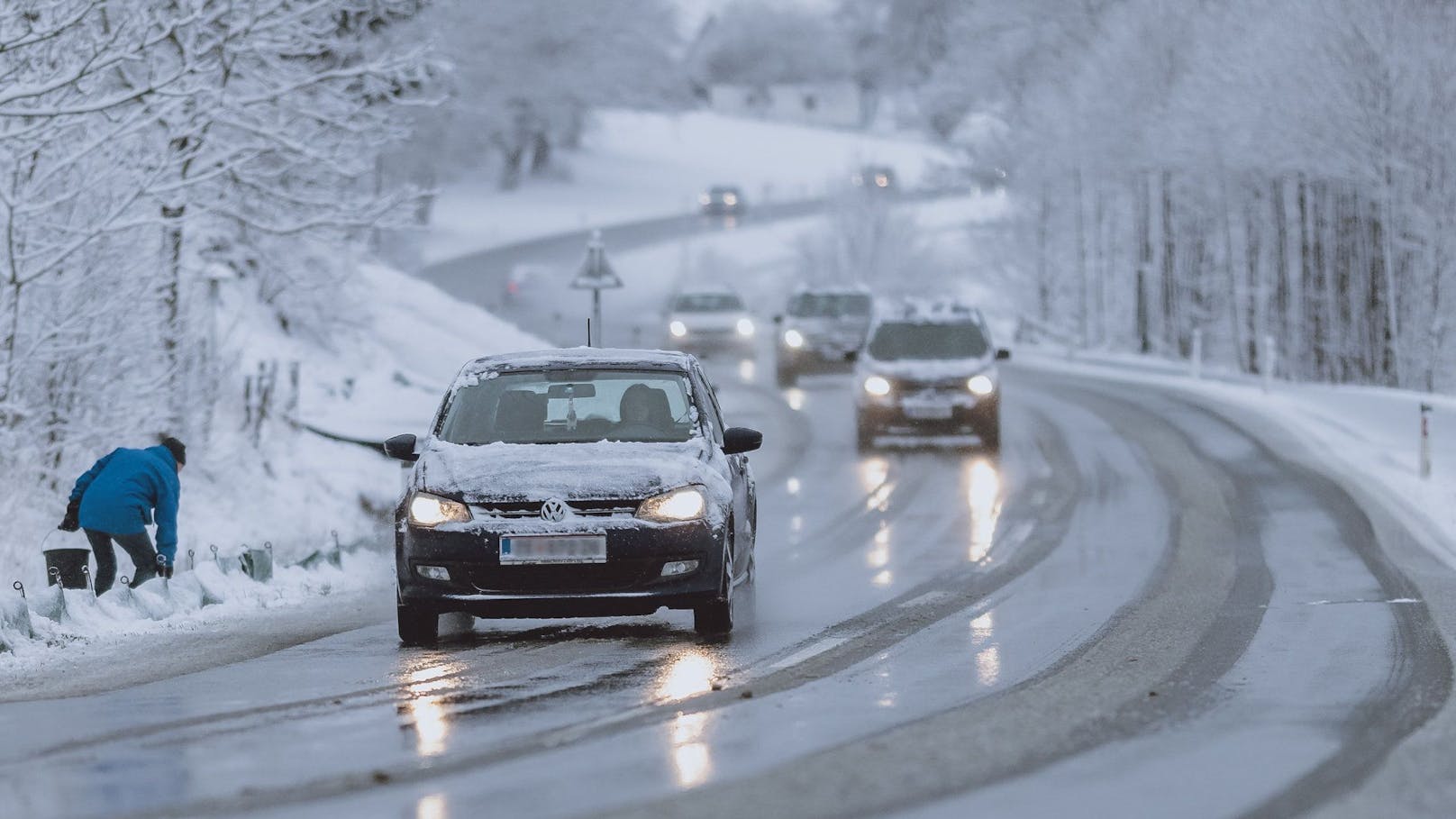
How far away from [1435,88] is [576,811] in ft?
105

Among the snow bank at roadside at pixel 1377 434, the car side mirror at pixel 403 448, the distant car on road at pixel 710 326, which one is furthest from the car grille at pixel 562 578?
the distant car on road at pixel 710 326

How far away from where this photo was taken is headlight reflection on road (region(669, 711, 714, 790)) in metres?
7.37

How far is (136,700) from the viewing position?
373 inches

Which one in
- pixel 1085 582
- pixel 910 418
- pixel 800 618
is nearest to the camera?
pixel 800 618

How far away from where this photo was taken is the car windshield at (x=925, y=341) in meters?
26.9

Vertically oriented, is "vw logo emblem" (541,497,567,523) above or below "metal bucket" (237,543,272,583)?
above

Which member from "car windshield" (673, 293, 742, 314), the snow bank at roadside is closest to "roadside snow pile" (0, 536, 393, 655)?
the snow bank at roadside

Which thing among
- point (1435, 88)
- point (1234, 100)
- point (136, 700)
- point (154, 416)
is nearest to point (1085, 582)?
point (136, 700)

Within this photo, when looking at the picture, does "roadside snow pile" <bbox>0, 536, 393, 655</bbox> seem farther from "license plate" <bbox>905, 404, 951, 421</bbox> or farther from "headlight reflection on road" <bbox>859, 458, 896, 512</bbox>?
"license plate" <bbox>905, 404, 951, 421</bbox>

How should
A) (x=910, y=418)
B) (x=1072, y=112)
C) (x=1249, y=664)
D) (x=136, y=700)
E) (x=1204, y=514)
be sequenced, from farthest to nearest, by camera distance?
(x=1072, y=112) → (x=910, y=418) → (x=1204, y=514) → (x=1249, y=664) → (x=136, y=700)

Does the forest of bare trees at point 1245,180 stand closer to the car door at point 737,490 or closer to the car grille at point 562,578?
the car door at point 737,490

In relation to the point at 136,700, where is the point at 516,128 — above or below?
above

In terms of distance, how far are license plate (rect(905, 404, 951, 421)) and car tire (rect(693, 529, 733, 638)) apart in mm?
14608

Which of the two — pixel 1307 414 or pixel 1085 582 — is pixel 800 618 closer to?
pixel 1085 582
